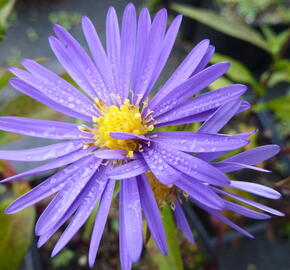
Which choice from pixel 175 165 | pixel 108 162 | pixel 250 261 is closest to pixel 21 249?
pixel 108 162

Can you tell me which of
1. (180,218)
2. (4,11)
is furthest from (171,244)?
(4,11)

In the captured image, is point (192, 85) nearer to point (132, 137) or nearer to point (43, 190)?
point (132, 137)

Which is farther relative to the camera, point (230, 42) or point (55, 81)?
point (230, 42)

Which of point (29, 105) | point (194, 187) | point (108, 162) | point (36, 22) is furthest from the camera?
point (36, 22)

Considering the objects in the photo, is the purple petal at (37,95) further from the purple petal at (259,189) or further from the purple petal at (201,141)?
the purple petal at (259,189)

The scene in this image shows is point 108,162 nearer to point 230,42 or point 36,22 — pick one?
point 230,42

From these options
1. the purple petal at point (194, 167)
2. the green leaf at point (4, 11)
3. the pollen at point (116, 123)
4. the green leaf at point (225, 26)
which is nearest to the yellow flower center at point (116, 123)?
the pollen at point (116, 123)

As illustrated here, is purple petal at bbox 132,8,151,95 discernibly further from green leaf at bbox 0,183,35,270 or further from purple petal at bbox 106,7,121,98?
green leaf at bbox 0,183,35,270
